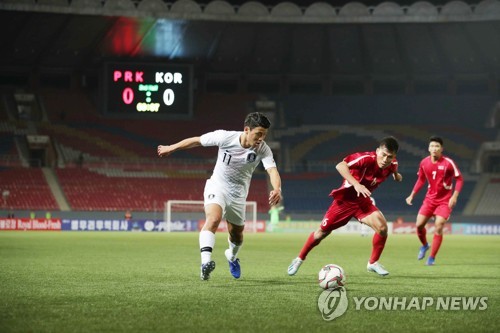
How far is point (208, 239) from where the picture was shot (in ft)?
33.7

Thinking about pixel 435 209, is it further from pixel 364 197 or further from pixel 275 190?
pixel 275 190

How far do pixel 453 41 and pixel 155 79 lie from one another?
111ft

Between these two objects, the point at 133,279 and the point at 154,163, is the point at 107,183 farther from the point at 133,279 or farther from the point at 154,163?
the point at 133,279

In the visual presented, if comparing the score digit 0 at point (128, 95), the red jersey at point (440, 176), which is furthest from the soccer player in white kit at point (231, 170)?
the score digit 0 at point (128, 95)

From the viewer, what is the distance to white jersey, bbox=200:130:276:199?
10625 mm

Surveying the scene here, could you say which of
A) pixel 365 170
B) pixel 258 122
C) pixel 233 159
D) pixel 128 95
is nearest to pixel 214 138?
pixel 233 159

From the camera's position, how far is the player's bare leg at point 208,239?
10148 mm

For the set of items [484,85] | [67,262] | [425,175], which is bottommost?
[67,262]

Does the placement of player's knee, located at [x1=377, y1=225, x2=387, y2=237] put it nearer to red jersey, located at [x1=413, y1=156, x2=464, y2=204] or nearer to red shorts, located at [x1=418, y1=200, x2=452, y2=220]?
red jersey, located at [x1=413, y1=156, x2=464, y2=204]

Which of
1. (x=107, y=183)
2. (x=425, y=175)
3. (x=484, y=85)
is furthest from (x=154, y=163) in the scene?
(x=425, y=175)

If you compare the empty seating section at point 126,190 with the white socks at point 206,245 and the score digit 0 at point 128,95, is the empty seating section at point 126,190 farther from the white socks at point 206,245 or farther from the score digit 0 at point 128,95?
the white socks at point 206,245

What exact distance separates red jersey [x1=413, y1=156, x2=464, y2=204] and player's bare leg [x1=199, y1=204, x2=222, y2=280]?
6706 millimetres

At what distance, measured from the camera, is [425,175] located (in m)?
16.2

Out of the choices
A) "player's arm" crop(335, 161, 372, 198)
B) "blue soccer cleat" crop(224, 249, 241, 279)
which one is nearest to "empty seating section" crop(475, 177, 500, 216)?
"player's arm" crop(335, 161, 372, 198)
